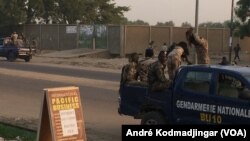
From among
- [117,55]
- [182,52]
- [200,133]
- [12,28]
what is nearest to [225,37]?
[117,55]

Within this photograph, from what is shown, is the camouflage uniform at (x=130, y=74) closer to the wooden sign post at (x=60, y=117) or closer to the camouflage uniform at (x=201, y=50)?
the camouflage uniform at (x=201, y=50)

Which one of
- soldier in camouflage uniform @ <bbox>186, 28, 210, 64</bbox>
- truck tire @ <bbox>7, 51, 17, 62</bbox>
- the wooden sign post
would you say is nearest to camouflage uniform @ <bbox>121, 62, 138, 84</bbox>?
soldier in camouflage uniform @ <bbox>186, 28, 210, 64</bbox>

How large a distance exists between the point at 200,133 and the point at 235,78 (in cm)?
273

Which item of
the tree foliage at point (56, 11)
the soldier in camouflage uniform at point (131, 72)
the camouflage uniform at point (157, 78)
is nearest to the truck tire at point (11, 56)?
the tree foliage at point (56, 11)

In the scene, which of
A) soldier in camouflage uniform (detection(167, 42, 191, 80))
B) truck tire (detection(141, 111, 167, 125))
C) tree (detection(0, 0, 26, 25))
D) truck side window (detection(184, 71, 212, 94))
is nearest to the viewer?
truck side window (detection(184, 71, 212, 94))

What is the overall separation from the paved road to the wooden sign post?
2702 millimetres

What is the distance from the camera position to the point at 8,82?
24.0m

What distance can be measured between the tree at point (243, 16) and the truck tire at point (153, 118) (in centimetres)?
3606

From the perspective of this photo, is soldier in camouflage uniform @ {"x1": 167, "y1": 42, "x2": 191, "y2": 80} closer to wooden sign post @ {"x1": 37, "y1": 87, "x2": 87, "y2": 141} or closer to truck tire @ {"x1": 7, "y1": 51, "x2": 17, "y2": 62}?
wooden sign post @ {"x1": 37, "y1": 87, "x2": 87, "y2": 141}

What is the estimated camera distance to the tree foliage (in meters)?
62.5

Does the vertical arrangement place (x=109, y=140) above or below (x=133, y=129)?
below

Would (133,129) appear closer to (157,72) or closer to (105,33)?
(157,72)

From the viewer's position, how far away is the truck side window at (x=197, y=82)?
993cm

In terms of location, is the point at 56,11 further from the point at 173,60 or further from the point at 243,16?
the point at 173,60
